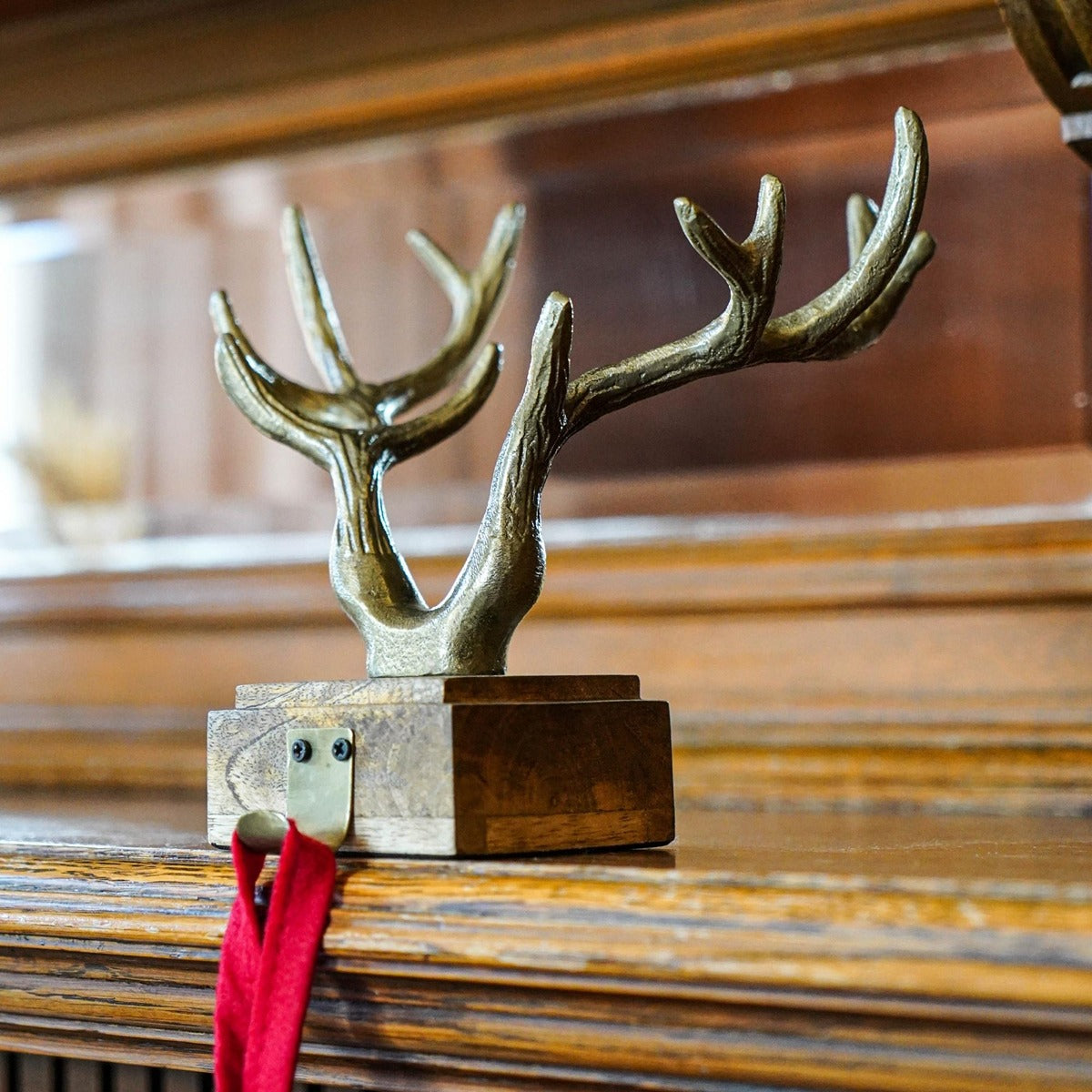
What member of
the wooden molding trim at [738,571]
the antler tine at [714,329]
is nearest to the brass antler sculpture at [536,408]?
the antler tine at [714,329]

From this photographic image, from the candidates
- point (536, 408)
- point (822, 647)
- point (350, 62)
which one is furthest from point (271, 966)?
point (350, 62)

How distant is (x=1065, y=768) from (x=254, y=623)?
57cm

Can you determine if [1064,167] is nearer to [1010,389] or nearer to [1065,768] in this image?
[1010,389]

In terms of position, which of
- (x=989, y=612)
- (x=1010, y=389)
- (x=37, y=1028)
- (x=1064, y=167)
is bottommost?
(x=37, y=1028)

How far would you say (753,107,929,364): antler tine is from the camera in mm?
590

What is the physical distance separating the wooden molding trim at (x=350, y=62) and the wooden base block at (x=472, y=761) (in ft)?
1.79

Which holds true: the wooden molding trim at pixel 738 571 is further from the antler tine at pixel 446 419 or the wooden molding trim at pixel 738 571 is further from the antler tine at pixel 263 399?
the antler tine at pixel 263 399

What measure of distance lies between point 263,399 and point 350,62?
558 mm

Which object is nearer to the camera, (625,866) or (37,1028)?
(625,866)

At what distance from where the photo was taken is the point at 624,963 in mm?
470

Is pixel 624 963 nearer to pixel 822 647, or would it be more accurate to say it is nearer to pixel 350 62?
pixel 822 647

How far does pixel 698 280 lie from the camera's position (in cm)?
103

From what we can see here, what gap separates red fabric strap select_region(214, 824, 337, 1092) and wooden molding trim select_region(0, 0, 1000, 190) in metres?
0.66

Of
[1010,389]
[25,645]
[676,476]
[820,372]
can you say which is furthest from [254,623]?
[1010,389]
